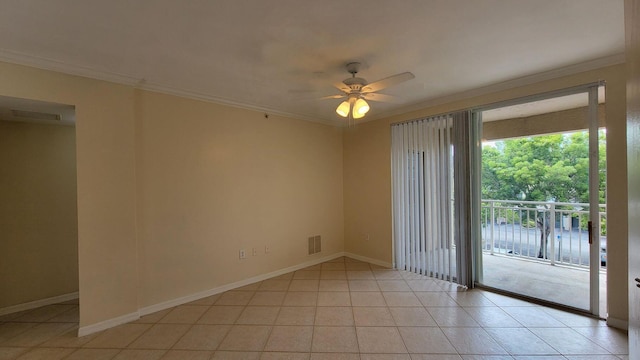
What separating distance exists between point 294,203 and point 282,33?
9.10 feet

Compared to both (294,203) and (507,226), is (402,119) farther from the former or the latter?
(507,226)

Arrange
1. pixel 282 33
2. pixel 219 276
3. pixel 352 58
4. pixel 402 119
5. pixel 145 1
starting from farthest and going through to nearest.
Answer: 1. pixel 402 119
2. pixel 219 276
3. pixel 352 58
4. pixel 282 33
5. pixel 145 1

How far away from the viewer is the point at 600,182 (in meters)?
2.66

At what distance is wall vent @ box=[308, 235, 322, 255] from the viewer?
4555mm

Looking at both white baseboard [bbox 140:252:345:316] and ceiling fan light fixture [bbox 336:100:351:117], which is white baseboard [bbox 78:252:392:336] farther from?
ceiling fan light fixture [bbox 336:100:351:117]

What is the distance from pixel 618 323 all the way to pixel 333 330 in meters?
2.59

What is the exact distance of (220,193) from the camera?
348cm

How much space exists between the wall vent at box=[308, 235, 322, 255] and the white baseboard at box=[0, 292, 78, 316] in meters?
3.14

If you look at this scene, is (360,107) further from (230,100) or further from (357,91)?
(230,100)

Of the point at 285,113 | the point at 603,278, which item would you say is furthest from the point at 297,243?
the point at 603,278

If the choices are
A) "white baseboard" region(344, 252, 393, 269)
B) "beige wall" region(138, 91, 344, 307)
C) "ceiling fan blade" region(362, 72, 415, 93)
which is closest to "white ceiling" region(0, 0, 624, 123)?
"ceiling fan blade" region(362, 72, 415, 93)

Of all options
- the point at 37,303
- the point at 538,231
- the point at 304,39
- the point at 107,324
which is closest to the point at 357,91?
the point at 304,39

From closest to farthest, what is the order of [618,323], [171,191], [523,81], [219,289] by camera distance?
[618,323]
[523,81]
[171,191]
[219,289]

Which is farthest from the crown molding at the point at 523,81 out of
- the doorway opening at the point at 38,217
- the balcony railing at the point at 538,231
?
the doorway opening at the point at 38,217
